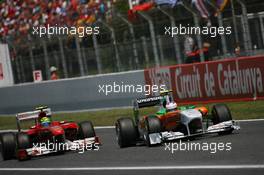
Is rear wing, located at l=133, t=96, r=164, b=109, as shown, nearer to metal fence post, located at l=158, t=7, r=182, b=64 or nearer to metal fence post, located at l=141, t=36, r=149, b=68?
metal fence post, located at l=158, t=7, r=182, b=64

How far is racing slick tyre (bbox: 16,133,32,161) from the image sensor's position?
479 inches

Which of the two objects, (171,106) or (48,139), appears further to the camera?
(48,139)

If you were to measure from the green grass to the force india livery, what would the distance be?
3.42 meters

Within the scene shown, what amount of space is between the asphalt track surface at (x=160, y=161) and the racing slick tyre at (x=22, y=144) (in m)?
0.19

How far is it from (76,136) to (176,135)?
7.64 feet

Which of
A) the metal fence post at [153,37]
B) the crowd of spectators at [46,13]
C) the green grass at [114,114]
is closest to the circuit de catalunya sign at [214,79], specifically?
the green grass at [114,114]

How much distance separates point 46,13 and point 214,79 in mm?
12217

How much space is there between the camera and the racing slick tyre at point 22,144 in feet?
39.9

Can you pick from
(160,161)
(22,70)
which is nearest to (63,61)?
(22,70)

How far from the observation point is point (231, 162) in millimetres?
8234

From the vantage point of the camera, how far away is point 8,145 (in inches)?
507

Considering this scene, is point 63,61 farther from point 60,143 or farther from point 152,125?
point 152,125

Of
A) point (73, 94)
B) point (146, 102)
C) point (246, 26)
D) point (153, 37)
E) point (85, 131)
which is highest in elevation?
point (153, 37)

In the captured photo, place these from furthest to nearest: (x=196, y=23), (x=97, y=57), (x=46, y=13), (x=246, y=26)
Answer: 1. (x=46, y=13)
2. (x=97, y=57)
3. (x=196, y=23)
4. (x=246, y=26)
